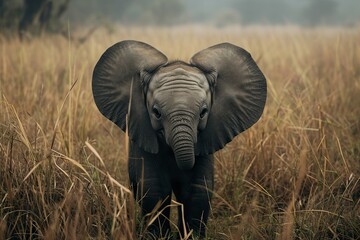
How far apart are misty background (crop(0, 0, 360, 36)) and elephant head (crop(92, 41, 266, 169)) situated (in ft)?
3.62

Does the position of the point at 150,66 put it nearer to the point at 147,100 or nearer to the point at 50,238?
the point at 147,100

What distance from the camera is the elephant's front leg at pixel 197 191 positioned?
2.31 metres

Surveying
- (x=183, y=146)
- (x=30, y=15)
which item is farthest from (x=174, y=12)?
(x=183, y=146)

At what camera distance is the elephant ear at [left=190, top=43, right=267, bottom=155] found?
2.21 m

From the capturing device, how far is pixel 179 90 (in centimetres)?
201

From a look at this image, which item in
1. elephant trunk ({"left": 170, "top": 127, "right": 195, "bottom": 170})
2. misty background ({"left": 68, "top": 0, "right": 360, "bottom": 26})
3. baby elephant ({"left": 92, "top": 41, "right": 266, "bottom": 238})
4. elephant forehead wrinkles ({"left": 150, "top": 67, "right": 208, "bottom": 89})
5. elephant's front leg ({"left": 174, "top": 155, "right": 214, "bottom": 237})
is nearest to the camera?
elephant trunk ({"left": 170, "top": 127, "right": 195, "bottom": 170})

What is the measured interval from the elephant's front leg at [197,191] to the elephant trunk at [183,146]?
387 millimetres

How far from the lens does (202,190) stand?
2.32 m

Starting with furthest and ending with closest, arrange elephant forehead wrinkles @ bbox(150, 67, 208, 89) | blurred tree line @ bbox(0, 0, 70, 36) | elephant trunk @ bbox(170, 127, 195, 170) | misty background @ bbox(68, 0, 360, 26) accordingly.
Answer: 1. misty background @ bbox(68, 0, 360, 26)
2. blurred tree line @ bbox(0, 0, 70, 36)
3. elephant forehead wrinkles @ bbox(150, 67, 208, 89)
4. elephant trunk @ bbox(170, 127, 195, 170)

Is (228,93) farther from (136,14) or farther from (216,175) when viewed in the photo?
(136,14)

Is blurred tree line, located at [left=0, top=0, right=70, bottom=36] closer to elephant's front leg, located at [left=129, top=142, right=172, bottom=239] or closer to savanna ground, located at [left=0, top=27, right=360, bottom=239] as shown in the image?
savanna ground, located at [left=0, top=27, right=360, bottom=239]

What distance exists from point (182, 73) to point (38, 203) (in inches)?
37.4

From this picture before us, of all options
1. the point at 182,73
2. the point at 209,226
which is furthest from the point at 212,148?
the point at 209,226

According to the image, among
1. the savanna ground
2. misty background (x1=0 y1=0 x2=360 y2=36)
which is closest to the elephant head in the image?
the savanna ground
